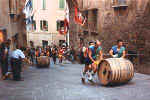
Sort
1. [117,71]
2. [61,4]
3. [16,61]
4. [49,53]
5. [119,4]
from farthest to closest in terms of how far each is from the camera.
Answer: [61,4] → [49,53] → [119,4] → [16,61] → [117,71]

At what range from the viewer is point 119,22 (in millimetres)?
15531

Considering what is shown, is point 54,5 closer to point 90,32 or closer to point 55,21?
point 55,21

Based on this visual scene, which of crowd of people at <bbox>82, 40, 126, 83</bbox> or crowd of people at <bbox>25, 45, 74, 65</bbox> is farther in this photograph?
crowd of people at <bbox>25, 45, 74, 65</bbox>

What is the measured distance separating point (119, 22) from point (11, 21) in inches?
276

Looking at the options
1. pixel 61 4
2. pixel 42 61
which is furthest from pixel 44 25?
pixel 42 61

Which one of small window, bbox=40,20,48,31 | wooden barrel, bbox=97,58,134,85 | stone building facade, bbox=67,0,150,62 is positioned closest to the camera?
wooden barrel, bbox=97,58,134,85

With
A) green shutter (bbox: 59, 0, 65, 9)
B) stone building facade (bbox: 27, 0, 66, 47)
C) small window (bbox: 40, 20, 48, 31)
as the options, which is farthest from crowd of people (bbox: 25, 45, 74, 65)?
small window (bbox: 40, 20, 48, 31)

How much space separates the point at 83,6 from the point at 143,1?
9114 mm

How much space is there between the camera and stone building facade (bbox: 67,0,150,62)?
1316 cm

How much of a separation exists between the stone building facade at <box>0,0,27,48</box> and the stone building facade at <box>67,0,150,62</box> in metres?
5.67

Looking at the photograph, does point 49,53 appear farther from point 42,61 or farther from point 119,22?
point 119,22

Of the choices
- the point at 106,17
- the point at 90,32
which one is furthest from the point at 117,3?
the point at 90,32

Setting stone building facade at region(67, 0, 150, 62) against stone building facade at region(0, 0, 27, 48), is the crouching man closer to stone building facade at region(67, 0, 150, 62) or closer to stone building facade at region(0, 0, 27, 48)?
stone building facade at region(0, 0, 27, 48)

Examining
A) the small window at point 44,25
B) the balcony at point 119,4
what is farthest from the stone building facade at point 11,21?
the small window at point 44,25
